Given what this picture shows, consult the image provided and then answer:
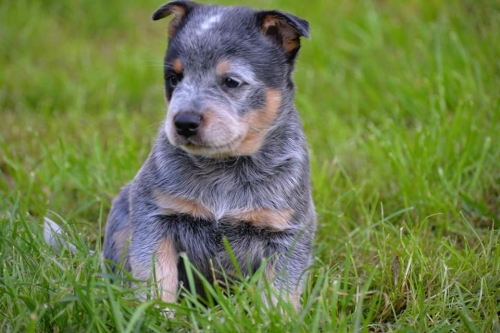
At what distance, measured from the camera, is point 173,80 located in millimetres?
3982

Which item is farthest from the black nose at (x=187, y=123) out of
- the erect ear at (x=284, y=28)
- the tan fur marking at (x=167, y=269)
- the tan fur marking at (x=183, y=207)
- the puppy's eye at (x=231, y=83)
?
the erect ear at (x=284, y=28)

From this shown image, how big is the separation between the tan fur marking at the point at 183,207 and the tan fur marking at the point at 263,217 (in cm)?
14

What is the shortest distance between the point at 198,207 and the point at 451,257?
1636 mm

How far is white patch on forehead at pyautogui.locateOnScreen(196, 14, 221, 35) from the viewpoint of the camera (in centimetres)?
388

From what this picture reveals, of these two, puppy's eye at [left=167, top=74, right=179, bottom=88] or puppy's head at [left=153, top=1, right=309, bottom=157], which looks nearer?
puppy's head at [left=153, top=1, right=309, bottom=157]

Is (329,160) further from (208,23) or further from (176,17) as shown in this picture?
(208,23)

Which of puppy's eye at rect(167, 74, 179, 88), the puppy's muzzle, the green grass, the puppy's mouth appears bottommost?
the green grass

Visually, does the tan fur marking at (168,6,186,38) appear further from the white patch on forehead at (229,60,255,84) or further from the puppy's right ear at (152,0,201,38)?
the white patch on forehead at (229,60,255,84)

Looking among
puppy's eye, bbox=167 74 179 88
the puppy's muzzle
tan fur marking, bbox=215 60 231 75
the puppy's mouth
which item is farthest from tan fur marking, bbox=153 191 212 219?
tan fur marking, bbox=215 60 231 75

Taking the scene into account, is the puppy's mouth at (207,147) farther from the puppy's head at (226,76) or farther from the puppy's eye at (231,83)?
the puppy's eye at (231,83)

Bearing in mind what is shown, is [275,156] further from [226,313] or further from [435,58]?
[435,58]

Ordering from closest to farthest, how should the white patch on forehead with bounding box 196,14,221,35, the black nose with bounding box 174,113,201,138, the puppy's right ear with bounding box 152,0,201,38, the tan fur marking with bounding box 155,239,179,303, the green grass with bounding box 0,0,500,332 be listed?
the green grass with bounding box 0,0,500,332, the black nose with bounding box 174,113,201,138, the tan fur marking with bounding box 155,239,179,303, the white patch on forehead with bounding box 196,14,221,35, the puppy's right ear with bounding box 152,0,201,38

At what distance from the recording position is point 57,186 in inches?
213

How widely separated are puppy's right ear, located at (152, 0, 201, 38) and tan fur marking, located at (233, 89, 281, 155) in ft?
2.54
